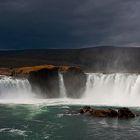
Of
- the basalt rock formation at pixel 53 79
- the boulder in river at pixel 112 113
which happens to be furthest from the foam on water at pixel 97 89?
the boulder in river at pixel 112 113

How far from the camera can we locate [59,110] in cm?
5003

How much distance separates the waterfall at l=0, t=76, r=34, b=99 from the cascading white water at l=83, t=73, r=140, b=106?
11.3 m

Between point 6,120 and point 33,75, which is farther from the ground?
point 33,75

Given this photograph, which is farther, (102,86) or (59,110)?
(102,86)

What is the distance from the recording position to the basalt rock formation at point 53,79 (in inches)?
2800

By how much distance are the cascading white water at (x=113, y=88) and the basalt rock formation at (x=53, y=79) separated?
6.59 ft

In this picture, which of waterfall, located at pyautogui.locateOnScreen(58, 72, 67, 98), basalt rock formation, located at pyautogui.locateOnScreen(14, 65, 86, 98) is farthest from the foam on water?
basalt rock formation, located at pyautogui.locateOnScreen(14, 65, 86, 98)

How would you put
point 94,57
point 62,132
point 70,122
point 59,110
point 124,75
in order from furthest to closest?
point 94,57 → point 124,75 → point 59,110 → point 70,122 → point 62,132

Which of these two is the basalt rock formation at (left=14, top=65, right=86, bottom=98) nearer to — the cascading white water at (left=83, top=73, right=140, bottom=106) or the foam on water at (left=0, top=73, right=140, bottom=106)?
the foam on water at (left=0, top=73, right=140, bottom=106)

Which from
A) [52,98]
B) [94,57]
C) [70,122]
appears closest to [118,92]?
[52,98]

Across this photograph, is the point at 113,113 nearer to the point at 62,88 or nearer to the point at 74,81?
the point at 74,81

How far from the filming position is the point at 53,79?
236 ft

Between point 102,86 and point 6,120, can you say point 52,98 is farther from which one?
point 6,120

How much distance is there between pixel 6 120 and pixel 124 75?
34.4m
